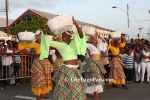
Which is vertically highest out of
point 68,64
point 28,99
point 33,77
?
point 68,64

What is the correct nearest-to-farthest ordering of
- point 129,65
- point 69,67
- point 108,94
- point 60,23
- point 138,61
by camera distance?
1. point 60,23
2. point 69,67
3. point 108,94
4. point 129,65
5. point 138,61

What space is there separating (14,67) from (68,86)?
5754mm

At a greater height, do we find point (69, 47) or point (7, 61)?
point (69, 47)

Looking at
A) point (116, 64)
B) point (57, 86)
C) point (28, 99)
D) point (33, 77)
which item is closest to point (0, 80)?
point (28, 99)

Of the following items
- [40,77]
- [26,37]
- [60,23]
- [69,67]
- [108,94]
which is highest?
[60,23]

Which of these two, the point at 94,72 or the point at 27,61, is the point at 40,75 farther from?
the point at 27,61

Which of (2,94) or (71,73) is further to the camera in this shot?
(2,94)

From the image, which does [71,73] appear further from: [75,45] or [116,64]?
[116,64]

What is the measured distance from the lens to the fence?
9432 millimetres

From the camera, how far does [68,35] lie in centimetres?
461

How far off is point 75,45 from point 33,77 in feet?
8.15

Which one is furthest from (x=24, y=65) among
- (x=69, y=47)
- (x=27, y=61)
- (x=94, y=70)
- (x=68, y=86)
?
(x=68, y=86)

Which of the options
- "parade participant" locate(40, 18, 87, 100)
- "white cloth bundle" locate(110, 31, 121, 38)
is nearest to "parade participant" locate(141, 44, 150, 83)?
"white cloth bundle" locate(110, 31, 121, 38)

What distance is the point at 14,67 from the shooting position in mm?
9727
